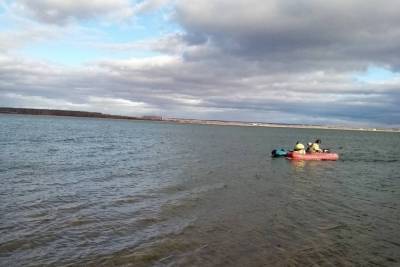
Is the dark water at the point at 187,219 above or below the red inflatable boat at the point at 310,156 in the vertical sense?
below

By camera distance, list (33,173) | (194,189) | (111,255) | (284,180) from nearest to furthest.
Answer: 1. (111,255)
2. (194,189)
3. (33,173)
4. (284,180)

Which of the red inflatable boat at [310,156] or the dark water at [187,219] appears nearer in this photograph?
the dark water at [187,219]

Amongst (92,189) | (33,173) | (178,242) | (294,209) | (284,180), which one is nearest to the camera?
(178,242)

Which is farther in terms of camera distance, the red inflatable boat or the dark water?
the red inflatable boat

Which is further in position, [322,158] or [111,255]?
[322,158]

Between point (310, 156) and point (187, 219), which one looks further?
A: point (310, 156)

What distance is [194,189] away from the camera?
21.2 meters

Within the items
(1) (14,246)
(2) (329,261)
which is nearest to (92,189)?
(1) (14,246)

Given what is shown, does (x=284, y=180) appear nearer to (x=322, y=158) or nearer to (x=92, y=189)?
(x=92, y=189)

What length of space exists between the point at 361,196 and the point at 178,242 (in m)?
13.7

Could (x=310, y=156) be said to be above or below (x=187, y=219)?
above

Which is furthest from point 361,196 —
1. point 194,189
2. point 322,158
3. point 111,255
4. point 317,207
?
point 322,158

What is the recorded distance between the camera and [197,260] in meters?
10.6

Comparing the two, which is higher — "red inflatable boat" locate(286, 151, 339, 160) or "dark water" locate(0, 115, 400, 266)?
"red inflatable boat" locate(286, 151, 339, 160)
